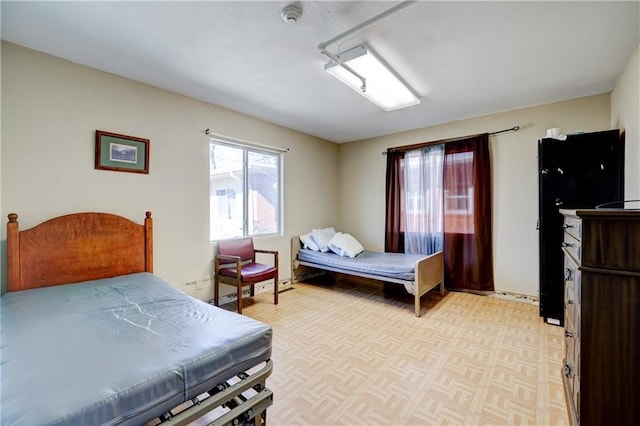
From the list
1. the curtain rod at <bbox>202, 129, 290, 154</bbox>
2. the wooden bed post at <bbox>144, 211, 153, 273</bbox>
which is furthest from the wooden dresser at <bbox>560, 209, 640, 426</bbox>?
the curtain rod at <bbox>202, 129, 290, 154</bbox>

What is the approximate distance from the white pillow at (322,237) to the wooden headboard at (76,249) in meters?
2.34

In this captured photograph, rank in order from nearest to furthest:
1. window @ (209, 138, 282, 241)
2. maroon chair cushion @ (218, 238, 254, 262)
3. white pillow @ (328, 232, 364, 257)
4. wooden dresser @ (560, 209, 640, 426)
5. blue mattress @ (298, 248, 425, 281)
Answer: wooden dresser @ (560, 209, 640, 426)
blue mattress @ (298, 248, 425, 281)
maroon chair cushion @ (218, 238, 254, 262)
window @ (209, 138, 282, 241)
white pillow @ (328, 232, 364, 257)

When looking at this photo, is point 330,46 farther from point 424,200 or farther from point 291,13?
point 424,200

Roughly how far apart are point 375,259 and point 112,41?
3588 mm

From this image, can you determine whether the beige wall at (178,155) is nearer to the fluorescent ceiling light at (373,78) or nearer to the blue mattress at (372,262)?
the blue mattress at (372,262)

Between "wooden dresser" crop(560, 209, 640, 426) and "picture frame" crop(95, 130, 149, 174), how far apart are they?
3431mm

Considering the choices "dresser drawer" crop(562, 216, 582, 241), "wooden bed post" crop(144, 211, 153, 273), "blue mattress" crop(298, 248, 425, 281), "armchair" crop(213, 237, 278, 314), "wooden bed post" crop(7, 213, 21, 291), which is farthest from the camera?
"blue mattress" crop(298, 248, 425, 281)

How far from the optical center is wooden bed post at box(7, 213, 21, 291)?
202 centimetres

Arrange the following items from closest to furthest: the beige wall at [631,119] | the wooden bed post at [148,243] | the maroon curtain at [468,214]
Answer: the beige wall at [631,119] → the wooden bed post at [148,243] → the maroon curtain at [468,214]

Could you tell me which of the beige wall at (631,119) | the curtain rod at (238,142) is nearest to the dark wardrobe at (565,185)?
the beige wall at (631,119)

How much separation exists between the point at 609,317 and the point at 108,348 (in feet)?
7.21

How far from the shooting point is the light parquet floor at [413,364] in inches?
65.7

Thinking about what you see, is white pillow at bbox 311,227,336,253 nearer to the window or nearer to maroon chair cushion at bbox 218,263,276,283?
the window

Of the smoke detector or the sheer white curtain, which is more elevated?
the smoke detector
